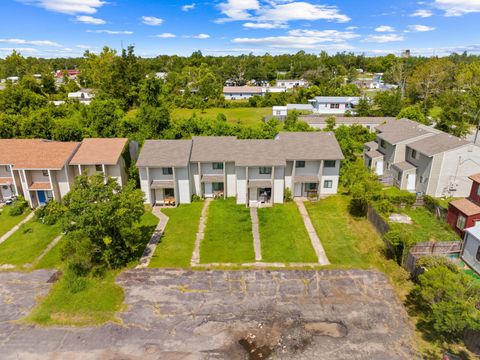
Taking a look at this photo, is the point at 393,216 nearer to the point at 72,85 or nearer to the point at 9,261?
the point at 9,261

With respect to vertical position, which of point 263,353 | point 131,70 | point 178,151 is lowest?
point 263,353

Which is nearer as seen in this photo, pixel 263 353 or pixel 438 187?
pixel 263 353

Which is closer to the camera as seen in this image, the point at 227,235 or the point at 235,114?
the point at 227,235

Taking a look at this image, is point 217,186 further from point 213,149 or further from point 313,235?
point 313,235

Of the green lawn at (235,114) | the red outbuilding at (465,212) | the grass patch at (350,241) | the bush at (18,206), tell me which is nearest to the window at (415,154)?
the red outbuilding at (465,212)

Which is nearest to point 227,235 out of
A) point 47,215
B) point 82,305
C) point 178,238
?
point 178,238

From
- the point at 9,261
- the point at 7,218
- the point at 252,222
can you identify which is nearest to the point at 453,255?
the point at 252,222
